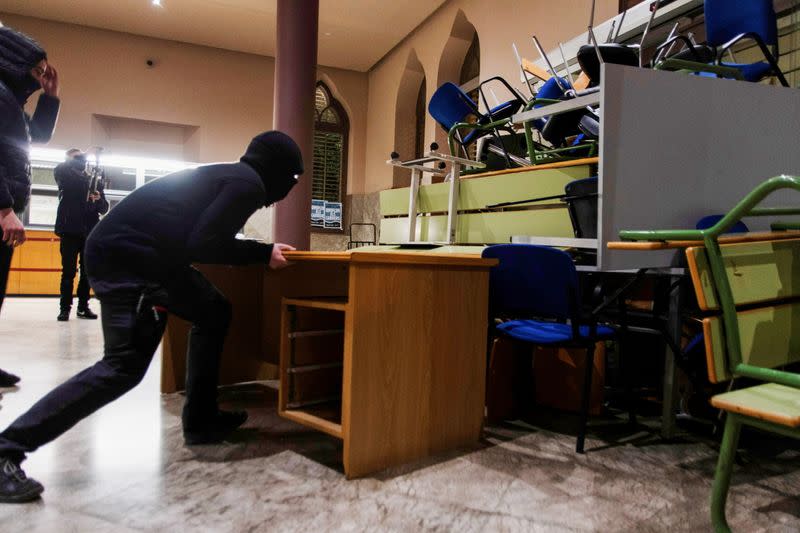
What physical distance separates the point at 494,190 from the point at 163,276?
1.94 meters

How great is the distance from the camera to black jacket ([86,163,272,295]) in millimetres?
1656

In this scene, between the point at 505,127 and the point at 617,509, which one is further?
the point at 505,127

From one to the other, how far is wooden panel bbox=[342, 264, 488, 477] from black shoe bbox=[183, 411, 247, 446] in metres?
0.61

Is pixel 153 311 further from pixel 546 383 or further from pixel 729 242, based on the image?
pixel 546 383

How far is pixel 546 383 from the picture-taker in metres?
2.62

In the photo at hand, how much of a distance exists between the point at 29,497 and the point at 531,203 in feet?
7.81

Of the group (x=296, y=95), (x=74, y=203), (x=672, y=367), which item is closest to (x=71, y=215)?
(x=74, y=203)

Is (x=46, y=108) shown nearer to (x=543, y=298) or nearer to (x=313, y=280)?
(x=313, y=280)

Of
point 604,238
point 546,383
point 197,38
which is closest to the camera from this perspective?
point 604,238

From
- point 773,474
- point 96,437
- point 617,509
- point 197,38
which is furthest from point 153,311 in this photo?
point 197,38

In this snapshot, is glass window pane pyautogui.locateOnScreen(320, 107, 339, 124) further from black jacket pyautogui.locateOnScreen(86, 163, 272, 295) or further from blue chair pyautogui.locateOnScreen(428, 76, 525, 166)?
black jacket pyautogui.locateOnScreen(86, 163, 272, 295)

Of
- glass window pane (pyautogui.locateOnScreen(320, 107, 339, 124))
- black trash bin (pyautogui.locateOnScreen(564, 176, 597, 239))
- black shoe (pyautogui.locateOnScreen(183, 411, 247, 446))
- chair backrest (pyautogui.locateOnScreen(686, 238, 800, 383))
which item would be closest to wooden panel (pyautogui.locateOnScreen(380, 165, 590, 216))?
black trash bin (pyautogui.locateOnScreen(564, 176, 597, 239))

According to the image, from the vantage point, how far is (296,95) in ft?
17.9

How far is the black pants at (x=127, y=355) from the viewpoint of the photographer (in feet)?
4.90
